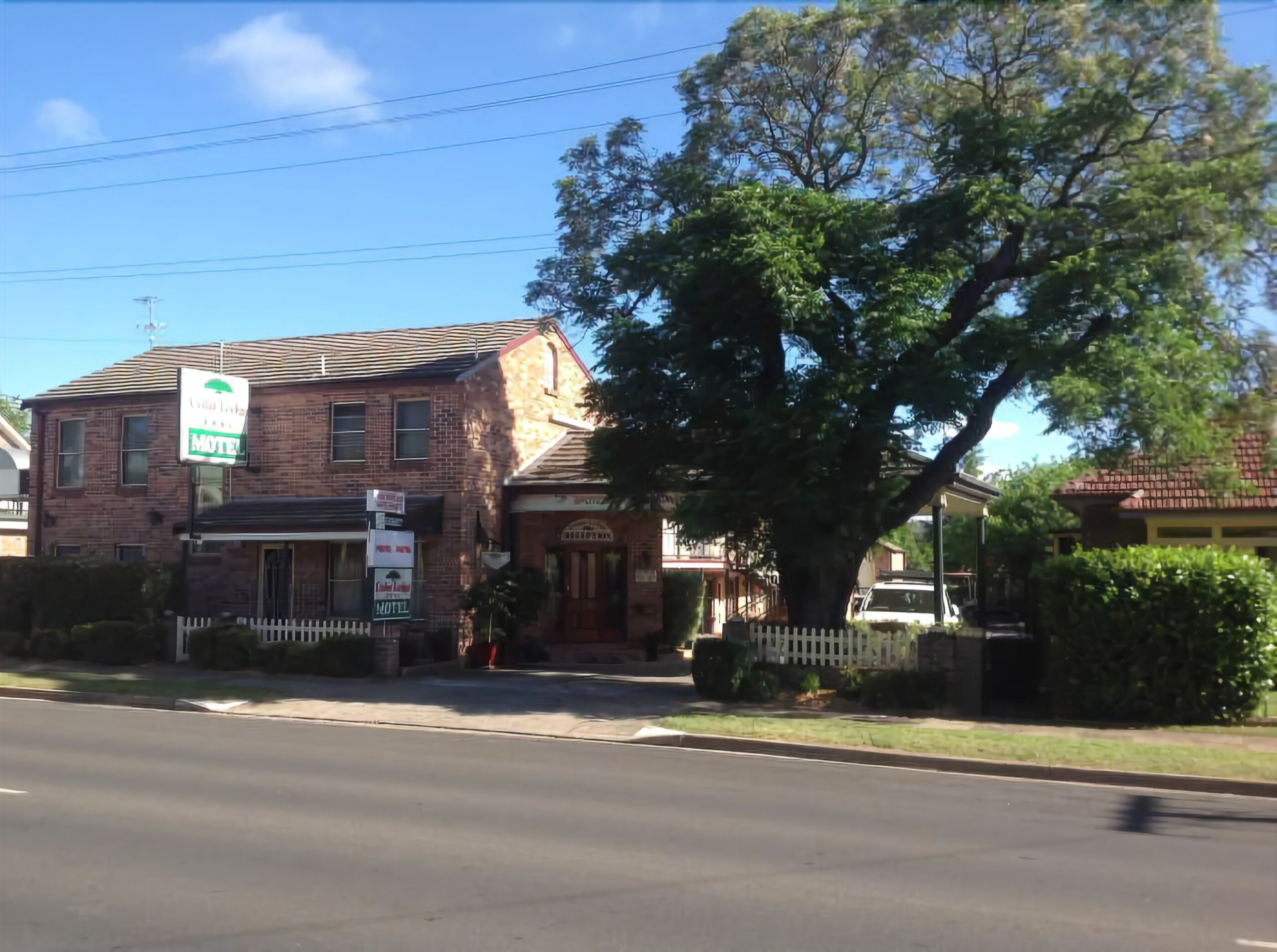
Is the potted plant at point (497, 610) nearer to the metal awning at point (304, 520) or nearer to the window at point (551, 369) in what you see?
the metal awning at point (304, 520)

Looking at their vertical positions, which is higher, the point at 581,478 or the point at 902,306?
the point at 902,306

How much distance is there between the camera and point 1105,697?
15.9 metres

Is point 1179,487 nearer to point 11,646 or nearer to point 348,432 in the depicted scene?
point 348,432

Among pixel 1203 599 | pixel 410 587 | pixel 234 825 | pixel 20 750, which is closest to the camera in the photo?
pixel 234 825

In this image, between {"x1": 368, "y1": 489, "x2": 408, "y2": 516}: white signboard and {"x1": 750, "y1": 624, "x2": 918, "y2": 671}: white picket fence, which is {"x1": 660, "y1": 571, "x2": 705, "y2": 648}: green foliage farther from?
{"x1": 750, "y1": 624, "x2": 918, "y2": 671}: white picket fence

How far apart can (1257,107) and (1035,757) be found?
34.8 feet

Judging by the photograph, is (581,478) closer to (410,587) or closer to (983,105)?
(410,587)

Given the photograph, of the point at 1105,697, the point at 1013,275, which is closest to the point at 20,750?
the point at 1105,697

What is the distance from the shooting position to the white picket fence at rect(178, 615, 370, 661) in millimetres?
21719

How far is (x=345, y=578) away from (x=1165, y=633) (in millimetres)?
15658

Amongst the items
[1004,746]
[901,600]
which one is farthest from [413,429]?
[1004,746]

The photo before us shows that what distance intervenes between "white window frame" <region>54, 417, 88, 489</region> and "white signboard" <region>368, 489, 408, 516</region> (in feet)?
33.2

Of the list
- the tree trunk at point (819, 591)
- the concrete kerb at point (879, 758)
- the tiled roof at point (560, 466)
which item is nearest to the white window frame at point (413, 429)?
the tiled roof at point (560, 466)

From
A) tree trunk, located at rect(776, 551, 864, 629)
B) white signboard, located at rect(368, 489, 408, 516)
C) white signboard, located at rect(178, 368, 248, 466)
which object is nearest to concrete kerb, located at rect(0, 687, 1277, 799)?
white signboard, located at rect(368, 489, 408, 516)
